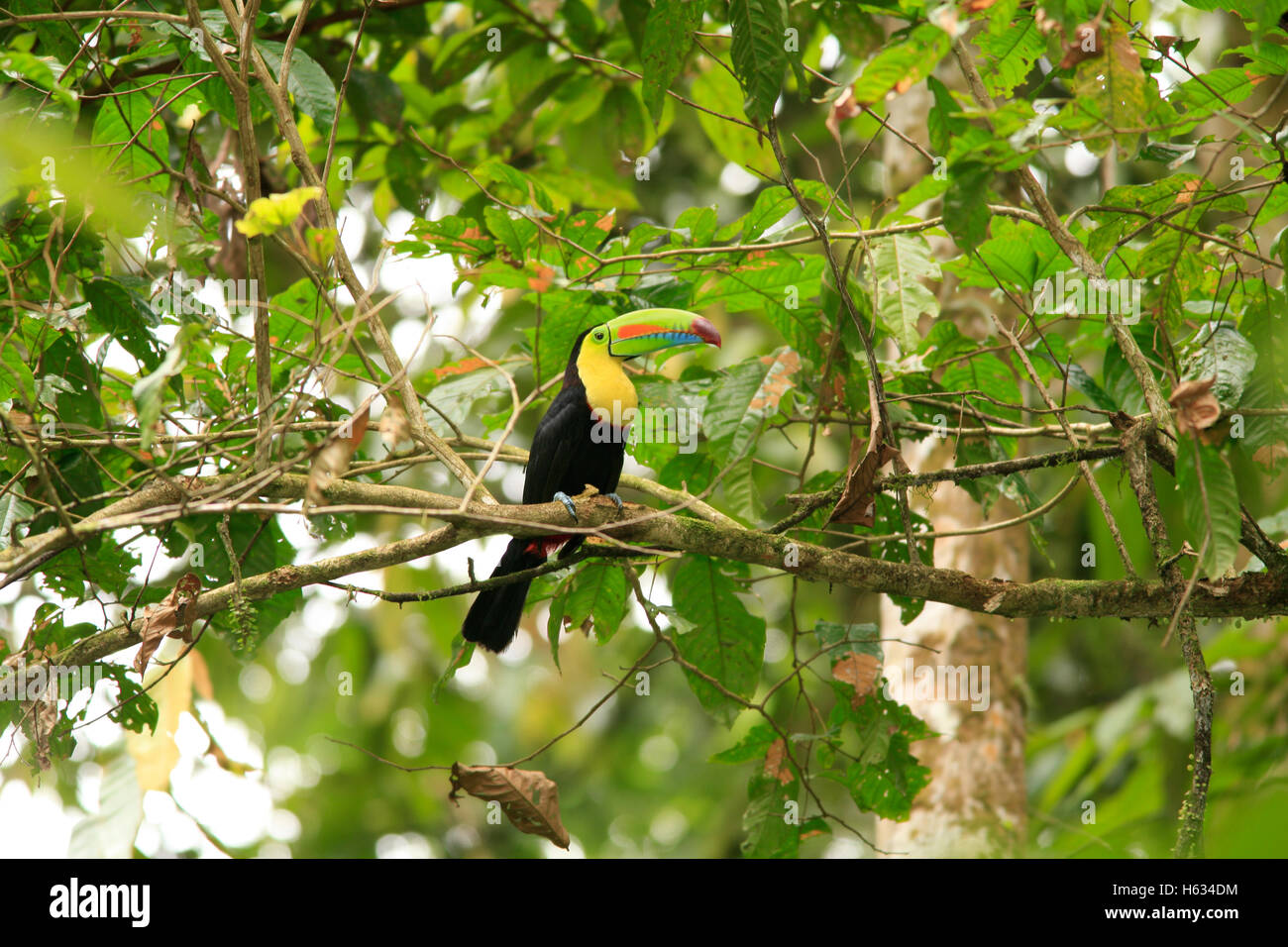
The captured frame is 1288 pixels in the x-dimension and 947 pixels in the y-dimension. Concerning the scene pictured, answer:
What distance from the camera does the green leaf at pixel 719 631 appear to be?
343 centimetres

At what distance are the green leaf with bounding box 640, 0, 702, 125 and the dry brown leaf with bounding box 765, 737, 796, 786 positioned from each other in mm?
2034

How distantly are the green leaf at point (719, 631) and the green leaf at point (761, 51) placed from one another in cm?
142

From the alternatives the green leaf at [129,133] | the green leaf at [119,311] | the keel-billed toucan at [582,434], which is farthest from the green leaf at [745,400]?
the green leaf at [129,133]

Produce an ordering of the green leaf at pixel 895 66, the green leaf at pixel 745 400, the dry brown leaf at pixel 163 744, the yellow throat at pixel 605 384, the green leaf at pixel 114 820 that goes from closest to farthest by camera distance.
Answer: the green leaf at pixel 895 66 → the green leaf at pixel 745 400 → the yellow throat at pixel 605 384 → the dry brown leaf at pixel 163 744 → the green leaf at pixel 114 820

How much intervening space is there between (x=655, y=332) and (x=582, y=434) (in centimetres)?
52

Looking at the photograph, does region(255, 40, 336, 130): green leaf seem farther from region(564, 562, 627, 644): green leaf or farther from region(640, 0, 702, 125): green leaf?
region(564, 562, 627, 644): green leaf

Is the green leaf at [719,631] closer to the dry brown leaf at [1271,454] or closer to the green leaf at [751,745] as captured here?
the green leaf at [751,745]

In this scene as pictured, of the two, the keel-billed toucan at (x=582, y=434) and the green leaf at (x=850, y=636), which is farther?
the keel-billed toucan at (x=582, y=434)

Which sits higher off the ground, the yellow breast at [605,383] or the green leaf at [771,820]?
the yellow breast at [605,383]

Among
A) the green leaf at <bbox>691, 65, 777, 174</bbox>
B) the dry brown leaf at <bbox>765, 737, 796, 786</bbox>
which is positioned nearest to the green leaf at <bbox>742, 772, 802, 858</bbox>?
the dry brown leaf at <bbox>765, 737, 796, 786</bbox>

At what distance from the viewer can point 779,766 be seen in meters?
3.55

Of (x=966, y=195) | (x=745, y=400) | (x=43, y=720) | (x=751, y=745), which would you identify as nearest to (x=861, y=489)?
(x=745, y=400)

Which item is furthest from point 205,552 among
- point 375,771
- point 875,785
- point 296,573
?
point 375,771

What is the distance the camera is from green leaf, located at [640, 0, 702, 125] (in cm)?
291
